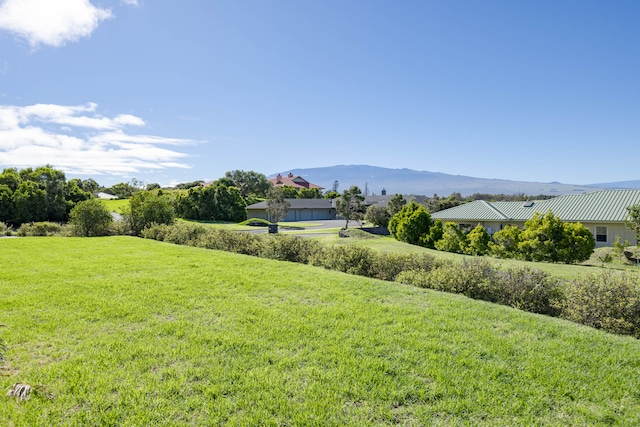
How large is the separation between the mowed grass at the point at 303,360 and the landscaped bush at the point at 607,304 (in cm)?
45

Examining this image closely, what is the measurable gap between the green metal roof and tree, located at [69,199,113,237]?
84.4 feet

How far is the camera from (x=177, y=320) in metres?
4.93

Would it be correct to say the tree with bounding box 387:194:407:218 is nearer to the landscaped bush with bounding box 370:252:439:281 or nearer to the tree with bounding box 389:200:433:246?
the tree with bounding box 389:200:433:246

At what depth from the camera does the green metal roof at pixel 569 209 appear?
23791 millimetres

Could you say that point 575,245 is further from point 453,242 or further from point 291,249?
point 291,249

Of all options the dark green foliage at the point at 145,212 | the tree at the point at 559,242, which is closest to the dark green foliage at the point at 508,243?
the tree at the point at 559,242

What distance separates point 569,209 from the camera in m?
25.9

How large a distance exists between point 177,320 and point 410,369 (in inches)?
127

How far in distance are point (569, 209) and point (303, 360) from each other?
28966 mm

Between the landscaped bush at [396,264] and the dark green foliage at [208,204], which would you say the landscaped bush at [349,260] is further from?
the dark green foliage at [208,204]

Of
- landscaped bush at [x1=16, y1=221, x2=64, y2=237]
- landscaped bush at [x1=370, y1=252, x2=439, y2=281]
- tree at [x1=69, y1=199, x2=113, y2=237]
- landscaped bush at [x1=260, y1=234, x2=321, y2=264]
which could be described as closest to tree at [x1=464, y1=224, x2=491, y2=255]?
landscaped bush at [x1=260, y1=234, x2=321, y2=264]

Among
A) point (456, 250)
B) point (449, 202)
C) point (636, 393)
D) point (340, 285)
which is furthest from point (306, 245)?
point (449, 202)

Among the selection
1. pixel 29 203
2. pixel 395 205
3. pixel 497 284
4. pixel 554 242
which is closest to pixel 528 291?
pixel 497 284

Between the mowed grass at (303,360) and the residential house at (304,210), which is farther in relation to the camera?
the residential house at (304,210)
